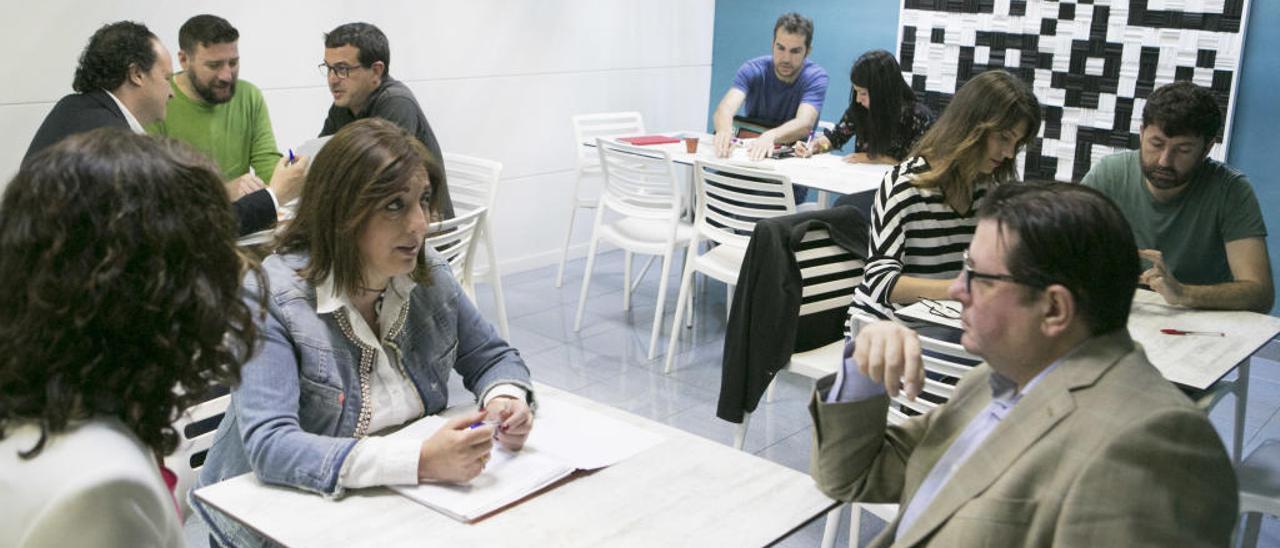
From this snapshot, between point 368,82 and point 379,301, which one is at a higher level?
point 368,82

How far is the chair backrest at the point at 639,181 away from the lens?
15.3ft

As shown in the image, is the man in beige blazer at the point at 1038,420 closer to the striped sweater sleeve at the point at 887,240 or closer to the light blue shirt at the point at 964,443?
the light blue shirt at the point at 964,443

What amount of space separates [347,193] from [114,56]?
73.8 inches

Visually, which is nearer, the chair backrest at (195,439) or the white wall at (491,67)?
the chair backrest at (195,439)

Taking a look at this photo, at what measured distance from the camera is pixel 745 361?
2.92m

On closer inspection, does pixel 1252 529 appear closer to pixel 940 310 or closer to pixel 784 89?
pixel 940 310

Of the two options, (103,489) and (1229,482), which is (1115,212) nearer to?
(1229,482)

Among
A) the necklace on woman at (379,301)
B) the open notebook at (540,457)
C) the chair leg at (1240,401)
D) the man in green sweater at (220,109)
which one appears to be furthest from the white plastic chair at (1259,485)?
the man in green sweater at (220,109)

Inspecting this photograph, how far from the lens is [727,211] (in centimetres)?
439

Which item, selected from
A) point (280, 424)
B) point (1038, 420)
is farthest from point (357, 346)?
point (1038, 420)

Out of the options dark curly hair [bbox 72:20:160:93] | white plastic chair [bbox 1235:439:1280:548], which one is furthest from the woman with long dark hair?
dark curly hair [bbox 72:20:160:93]

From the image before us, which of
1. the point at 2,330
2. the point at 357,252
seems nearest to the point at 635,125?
the point at 357,252

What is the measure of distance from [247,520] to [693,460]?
67 cm

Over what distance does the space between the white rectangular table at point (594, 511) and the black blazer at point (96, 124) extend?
165 cm
